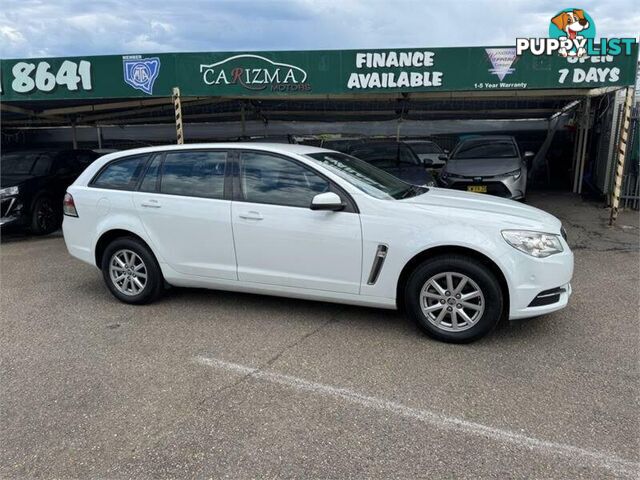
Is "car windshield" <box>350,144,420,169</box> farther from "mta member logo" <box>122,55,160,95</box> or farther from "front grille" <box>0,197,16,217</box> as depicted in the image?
"front grille" <box>0,197,16,217</box>

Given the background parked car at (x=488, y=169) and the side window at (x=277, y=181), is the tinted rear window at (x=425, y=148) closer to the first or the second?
the background parked car at (x=488, y=169)

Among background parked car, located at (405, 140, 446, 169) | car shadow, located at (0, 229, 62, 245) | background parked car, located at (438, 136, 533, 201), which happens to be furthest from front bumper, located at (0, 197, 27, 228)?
background parked car, located at (405, 140, 446, 169)

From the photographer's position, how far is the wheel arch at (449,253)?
152 inches

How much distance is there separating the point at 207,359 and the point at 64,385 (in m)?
1.00

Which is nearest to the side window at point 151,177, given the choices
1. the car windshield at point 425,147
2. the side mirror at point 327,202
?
the side mirror at point 327,202

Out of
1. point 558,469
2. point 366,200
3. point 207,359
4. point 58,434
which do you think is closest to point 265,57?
point 366,200

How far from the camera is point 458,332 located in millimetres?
3951

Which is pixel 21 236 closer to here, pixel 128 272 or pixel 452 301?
pixel 128 272

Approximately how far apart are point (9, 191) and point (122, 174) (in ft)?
16.1

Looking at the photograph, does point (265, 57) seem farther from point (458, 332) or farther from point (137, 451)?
point (137, 451)

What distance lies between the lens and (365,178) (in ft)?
15.1

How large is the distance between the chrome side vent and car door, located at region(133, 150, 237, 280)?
4.33 ft

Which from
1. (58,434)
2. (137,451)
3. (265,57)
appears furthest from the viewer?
(265,57)

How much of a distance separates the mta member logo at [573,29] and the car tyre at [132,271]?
6.86 metres
